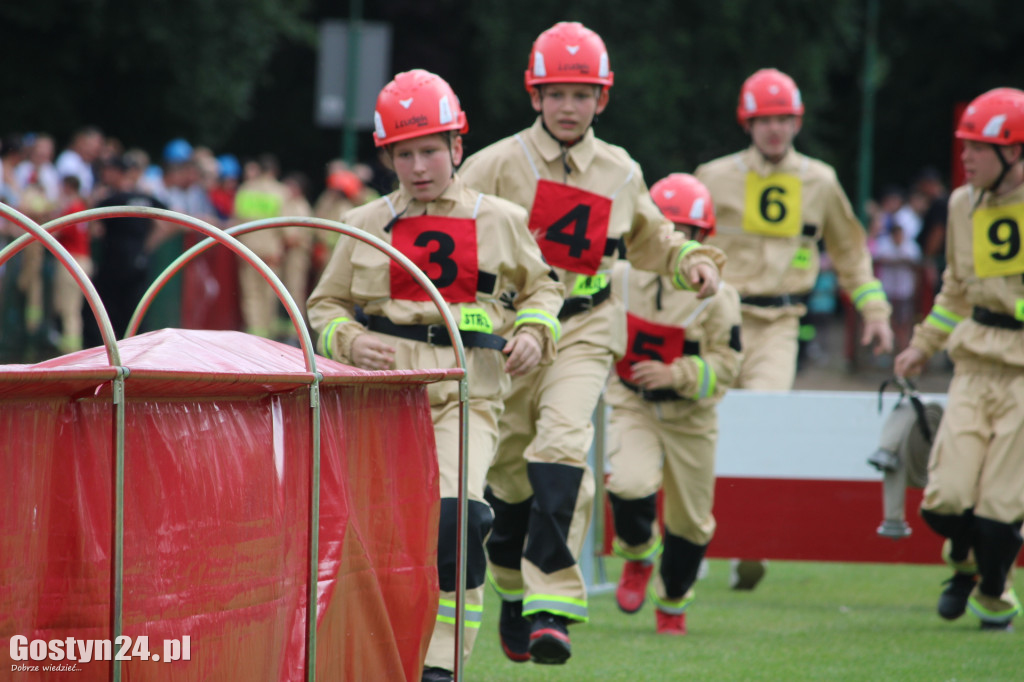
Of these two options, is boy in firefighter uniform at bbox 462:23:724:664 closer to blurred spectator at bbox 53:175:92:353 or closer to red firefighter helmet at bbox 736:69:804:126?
red firefighter helmet at bbox 736:69:804:126

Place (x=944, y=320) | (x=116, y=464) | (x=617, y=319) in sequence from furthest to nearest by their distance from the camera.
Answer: (x=944, y=320) → (x=617, y=319) → (x=116, y=464)

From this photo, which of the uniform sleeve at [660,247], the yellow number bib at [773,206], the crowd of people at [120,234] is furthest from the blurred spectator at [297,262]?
the uniform sleeve at [660,247]

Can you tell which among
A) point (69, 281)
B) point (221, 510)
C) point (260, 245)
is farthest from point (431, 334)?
point (260, 245)

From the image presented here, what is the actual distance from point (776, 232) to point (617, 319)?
307 centimetres

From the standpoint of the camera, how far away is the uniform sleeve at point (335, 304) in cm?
582

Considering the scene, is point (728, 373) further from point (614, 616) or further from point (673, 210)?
point (614, 616)

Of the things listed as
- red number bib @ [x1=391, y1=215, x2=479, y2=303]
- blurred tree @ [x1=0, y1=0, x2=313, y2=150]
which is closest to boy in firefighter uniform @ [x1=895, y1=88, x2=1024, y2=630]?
red number bib @ [x1=391, y1=215, x2=479, y2=303]

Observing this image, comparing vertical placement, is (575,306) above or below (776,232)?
below

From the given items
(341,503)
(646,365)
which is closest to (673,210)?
(646,365)

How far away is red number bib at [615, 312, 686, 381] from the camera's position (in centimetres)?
778

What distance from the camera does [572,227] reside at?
6668mm

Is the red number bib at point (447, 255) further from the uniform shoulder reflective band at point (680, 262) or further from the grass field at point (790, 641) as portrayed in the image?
the grass field at point (790, 641)

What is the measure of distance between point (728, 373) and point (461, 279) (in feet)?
7.48

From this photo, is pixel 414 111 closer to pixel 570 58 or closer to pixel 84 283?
pixel 570 58
